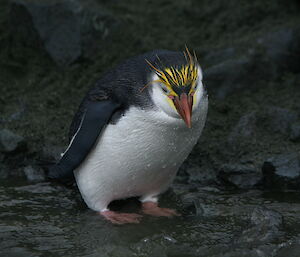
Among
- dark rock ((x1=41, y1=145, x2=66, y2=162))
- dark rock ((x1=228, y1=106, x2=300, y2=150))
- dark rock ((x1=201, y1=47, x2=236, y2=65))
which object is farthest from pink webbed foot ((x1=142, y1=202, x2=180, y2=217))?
dark rock ((x1=201, y1=47, x2=236, y2=65))

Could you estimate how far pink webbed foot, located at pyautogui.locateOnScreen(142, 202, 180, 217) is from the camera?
14.6 feet

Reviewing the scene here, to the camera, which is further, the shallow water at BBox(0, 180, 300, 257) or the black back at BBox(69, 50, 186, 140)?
the black back at BBox(69, 50, 186, 140)

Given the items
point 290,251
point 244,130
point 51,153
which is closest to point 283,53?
point 244,130

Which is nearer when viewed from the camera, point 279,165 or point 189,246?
point 189,246

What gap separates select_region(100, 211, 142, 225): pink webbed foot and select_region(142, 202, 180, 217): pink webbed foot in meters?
0.11

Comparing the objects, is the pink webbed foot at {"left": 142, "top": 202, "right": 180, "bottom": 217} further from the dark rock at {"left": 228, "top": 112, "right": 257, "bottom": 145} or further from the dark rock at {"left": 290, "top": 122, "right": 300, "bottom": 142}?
the dark rock at {"left": 290, "top": 122, "right": 300, "bottom": 142}

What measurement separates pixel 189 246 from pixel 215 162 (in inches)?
57.5

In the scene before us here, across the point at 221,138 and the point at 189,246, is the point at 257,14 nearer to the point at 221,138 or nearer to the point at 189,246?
the point at 221,138

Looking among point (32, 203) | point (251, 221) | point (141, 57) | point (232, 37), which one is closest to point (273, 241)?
point (251, 221)

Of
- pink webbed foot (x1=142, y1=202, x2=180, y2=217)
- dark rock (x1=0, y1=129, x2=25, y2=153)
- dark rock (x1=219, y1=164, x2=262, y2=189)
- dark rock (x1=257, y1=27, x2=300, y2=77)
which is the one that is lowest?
pink webbed foot (x1=142, y1=202, x2=180, y2=217)

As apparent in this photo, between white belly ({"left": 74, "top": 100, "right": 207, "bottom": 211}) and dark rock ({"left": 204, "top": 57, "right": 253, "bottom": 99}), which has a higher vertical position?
dark rock ({"left": 204, "top": 57, "right": 253, "bottom": 99})

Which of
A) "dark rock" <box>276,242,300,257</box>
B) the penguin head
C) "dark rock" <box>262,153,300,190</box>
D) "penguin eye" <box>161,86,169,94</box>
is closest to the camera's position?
"dark rock" <box>276,242,300,257</box>

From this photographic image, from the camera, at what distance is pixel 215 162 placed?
5230 mm

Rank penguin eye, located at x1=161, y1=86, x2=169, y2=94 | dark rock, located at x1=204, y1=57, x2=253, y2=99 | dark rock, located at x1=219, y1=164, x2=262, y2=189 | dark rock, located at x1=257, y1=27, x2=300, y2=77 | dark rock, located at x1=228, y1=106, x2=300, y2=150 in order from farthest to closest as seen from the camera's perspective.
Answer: dark rock, located at x1=257, y1=27, x2=300, y2=77 → dark rock, located at x1=204, y1=57, x2=253, y2=99 → dark rock, located at x1=228, y1=106, x2=300, y2=150 → dark rock, located at x1=219, y1=164, x2=262, y2=189 → penguin eye, located at x1=161, y1=86, x2=169, y2=94
